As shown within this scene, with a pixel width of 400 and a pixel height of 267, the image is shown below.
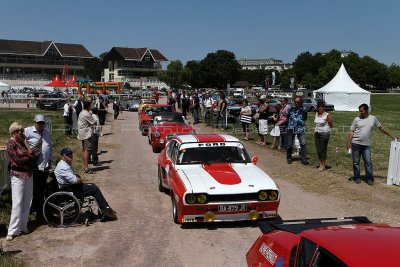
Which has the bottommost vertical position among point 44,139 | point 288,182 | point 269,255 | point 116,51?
point 288,182

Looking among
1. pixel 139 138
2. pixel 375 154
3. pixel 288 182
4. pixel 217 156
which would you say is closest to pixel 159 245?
pixel 217 156

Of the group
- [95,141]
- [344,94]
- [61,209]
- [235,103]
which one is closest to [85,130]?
[95,141]

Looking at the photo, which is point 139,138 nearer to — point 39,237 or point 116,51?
point 39,237

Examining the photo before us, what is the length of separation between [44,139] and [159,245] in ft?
10.7

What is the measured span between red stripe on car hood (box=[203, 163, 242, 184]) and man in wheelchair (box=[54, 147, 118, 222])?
1.99 m

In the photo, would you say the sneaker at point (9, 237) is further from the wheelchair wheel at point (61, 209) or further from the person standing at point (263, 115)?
the person standing at point (263, 115)

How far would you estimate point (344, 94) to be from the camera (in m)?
46.7

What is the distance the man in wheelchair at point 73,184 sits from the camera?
8.05 meters

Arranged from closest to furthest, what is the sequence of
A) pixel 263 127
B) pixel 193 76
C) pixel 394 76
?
pixel 263 127 < pixel 193 76 < pixel 394 76

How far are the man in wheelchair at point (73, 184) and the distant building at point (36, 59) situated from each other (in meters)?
109

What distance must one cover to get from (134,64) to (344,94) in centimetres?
8855

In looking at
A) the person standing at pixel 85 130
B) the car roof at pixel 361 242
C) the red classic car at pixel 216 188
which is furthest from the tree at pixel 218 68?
the car roof at pixel 361 242

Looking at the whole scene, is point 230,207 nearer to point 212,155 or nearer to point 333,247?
point 212,155

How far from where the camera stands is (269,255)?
169 inches
